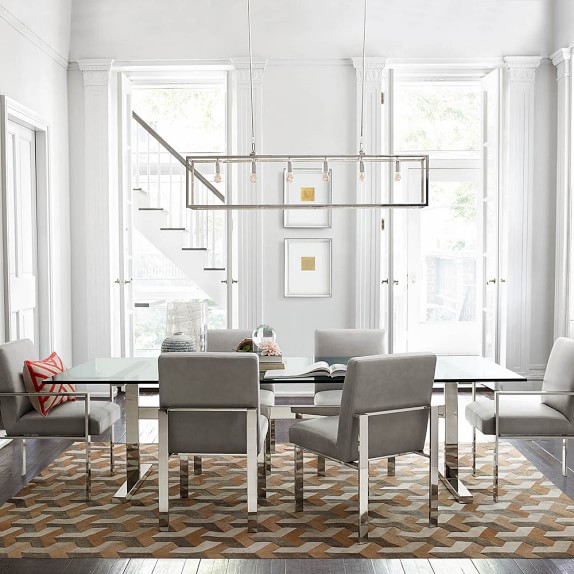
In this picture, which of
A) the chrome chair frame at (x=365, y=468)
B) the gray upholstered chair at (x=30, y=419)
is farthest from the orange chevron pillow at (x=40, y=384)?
the chrome chair frame at (x=365, y=468)

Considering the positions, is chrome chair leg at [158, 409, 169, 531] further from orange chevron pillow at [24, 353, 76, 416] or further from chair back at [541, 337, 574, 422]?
chair back at [541, 337, 574, 422]

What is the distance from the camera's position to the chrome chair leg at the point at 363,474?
3.30m

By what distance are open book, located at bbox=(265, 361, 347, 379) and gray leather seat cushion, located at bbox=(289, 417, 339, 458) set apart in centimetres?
24

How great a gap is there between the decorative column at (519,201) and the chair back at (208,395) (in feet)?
12.9

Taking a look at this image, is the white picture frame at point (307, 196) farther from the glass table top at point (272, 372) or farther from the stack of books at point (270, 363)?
the stack of books at point (270, 363)

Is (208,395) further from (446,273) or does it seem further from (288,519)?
(446,273)

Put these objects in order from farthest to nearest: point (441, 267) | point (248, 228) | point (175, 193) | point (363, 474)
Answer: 1. point (175, 193)
2. point (441, 267)
3. point (248, 228)
4. point (363, 474)

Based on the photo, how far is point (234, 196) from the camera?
21.9 ft

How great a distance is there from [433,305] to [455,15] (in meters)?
2.91

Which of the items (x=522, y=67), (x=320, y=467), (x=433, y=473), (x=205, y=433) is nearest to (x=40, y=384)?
(x=205, y=433)

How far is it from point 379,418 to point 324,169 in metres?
1.50

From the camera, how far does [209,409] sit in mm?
3400

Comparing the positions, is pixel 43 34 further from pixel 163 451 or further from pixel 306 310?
pixel 163 451

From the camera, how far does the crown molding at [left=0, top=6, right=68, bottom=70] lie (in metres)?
5.07
